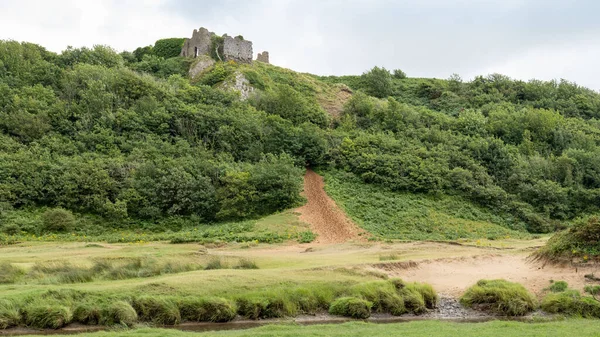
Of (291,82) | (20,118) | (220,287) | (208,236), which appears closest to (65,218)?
(208,236)

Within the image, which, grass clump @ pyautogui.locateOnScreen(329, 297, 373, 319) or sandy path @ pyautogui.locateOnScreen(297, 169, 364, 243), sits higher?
sandy path @ pyautogui.locateOnScreen(297, 169, 364, 243)

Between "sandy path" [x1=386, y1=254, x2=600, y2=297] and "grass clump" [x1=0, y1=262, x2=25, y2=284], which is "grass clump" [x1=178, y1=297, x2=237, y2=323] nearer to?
"grass clump" [x1=0, y1=262, x2=25, y2=284]

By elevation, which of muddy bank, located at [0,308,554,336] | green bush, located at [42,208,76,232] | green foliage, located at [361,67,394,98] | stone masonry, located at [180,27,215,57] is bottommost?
muddy bank, located at [0,308,554,336]

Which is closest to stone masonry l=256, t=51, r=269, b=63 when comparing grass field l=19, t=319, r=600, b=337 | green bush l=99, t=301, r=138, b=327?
green bush l=99, t=301, r=138, b=327

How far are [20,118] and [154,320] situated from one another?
43.2 metres

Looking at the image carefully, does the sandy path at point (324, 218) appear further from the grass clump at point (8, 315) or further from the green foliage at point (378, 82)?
the green foliage at point (378, 82)

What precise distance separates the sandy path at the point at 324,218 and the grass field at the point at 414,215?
2.65 feet

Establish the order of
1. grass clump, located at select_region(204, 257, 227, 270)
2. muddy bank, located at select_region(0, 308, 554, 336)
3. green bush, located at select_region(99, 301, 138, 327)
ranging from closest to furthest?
muddy bank, located at select_region(0, 308, 554, 336) < green bush, located at select_region(99, 301, 138, 327) < grass clump, located at select_region(204, 257, 227, 270)

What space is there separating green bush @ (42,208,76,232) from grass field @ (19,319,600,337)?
2710 centimetres

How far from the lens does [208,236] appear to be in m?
35.1

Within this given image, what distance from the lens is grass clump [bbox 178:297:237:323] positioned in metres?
15.7

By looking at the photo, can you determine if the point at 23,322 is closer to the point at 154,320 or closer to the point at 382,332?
the point at 154,320

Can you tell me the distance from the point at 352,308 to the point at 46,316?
903 cm

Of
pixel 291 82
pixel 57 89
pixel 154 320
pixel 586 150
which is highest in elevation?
pixel 291 82
